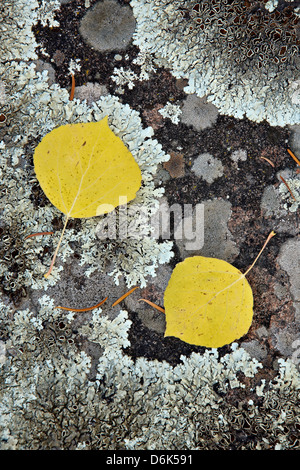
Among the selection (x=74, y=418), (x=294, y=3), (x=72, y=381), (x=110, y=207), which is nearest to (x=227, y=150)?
(x=110, y=207)

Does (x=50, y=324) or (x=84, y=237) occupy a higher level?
(x=84, y=237)

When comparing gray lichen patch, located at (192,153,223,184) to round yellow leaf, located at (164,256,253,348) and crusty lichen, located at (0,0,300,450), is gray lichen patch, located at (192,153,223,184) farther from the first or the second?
round yellow leaf, located at (164,256,253,348)

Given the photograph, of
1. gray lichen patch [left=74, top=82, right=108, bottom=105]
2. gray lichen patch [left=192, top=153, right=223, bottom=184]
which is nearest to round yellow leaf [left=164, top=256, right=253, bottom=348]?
gray lichen patch [left=192, top=153, right=223, bottom=184]

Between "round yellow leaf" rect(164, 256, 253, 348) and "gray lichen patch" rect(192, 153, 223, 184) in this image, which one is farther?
"gray lichen patch" rect(192, 153, 223, 184)

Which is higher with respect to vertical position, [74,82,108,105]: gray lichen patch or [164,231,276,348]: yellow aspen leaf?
[74,82,108,105]: gray lichen patch
